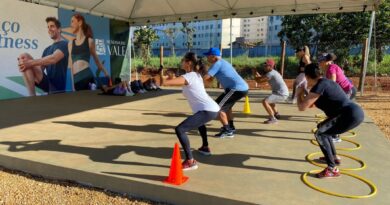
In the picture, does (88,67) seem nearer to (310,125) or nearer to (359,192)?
(310,125)

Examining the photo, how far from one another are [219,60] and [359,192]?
9.90ft

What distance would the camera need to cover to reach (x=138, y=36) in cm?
2975

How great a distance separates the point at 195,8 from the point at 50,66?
6.77m

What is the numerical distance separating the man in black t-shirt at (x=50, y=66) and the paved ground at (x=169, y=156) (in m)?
4.85

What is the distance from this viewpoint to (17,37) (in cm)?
1184

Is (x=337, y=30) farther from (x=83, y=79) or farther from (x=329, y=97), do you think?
(x=329, y=97)

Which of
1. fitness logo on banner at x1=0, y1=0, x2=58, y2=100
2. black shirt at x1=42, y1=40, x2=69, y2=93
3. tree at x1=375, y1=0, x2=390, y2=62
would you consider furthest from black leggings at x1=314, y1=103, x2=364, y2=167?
tree at x1=375, y1=0, x2=390, y2=62

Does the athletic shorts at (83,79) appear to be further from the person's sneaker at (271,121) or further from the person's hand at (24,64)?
the person's sneaker at (271,121)

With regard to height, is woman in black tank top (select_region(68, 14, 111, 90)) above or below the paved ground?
above

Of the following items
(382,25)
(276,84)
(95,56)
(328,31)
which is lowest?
(276,84)

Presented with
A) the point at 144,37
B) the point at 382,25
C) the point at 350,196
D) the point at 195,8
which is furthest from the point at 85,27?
the point at 382,25

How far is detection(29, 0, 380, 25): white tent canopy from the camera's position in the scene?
41.6 ft

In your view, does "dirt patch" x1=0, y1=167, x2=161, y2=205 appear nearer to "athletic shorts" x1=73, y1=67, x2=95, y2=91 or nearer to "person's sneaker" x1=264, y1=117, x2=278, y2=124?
"person's sneaker" x1=264, y1=117, x2=278, y2=124

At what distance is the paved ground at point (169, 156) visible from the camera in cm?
363
